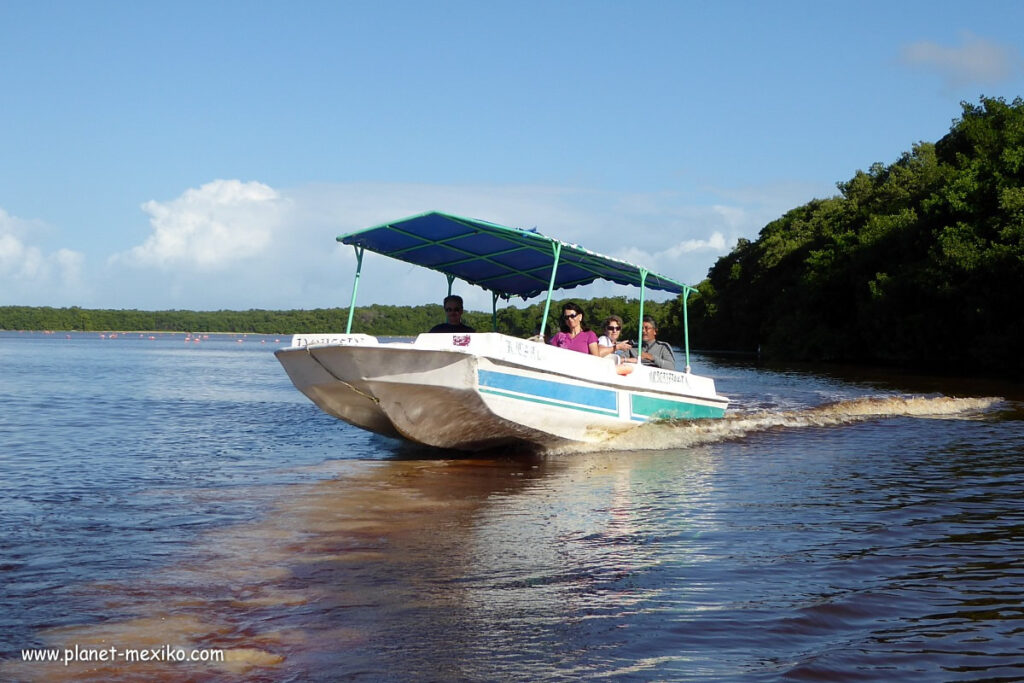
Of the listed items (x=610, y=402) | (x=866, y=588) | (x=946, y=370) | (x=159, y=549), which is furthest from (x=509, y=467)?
(x=946, y=370)

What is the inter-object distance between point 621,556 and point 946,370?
38.3 m

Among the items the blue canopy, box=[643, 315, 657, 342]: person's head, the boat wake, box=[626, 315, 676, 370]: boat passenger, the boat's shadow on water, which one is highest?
the blue canopy

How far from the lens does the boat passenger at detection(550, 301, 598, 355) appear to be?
13641 mm

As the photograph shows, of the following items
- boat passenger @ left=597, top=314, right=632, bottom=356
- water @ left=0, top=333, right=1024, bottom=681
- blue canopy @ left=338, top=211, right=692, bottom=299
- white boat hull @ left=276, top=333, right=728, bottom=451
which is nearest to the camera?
water @ left=0, top=333, right=1024, bottom=681

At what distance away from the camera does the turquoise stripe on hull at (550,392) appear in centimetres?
1130

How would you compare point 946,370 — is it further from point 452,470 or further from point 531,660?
point 531,660

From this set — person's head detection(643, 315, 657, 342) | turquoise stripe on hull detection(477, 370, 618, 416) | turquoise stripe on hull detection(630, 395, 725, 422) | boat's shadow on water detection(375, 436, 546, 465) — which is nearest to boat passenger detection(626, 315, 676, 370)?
person's head detection(643, 315, 657, 342)

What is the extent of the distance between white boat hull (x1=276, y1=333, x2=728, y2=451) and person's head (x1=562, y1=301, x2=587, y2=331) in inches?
40.2

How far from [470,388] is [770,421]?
9121mm

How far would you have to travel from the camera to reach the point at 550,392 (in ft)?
40.0

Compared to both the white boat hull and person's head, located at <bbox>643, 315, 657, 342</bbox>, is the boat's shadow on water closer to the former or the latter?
the white boat hull

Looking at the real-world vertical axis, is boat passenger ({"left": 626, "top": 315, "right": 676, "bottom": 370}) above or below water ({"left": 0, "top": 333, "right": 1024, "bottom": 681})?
above

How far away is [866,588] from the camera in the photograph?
6.11 metres

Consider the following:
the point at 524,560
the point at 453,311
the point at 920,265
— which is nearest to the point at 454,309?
the point at 453,311
